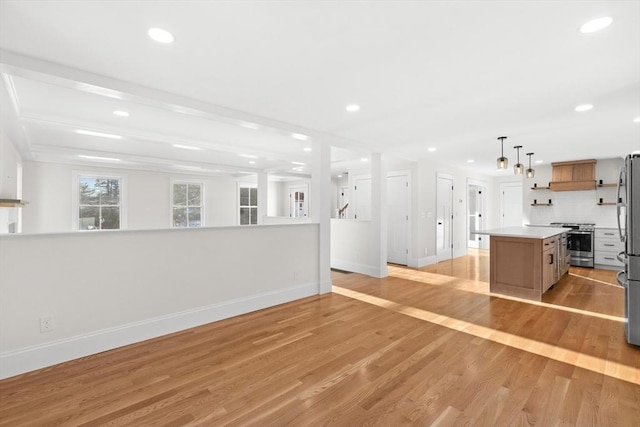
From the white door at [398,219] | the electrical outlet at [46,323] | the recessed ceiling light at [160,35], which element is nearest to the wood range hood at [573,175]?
the white door at [398,219]

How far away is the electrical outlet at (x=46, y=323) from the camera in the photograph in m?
2.51

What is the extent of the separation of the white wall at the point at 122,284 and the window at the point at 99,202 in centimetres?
504

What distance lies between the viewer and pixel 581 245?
6.60m

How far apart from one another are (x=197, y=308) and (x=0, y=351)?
4.97 feet

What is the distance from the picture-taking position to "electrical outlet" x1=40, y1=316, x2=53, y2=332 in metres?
2.51

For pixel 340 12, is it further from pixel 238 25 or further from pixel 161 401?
pixel 161 401

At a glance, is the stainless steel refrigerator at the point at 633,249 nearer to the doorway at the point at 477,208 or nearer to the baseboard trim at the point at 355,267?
the baseboard trim at the point at 355,267

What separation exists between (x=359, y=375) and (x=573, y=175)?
25.2 feet

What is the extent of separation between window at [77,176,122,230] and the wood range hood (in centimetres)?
1046

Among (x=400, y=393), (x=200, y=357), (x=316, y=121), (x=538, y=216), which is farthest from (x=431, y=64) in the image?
(x=538, y=216)

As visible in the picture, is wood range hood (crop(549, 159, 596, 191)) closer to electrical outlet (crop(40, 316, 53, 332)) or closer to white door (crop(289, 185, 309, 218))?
white door (crop(289, 185, 309, 218))

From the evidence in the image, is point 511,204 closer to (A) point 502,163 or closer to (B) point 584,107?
(A) point 502,163

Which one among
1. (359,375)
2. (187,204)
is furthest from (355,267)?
(187,204)

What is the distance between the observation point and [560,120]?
156 inches
